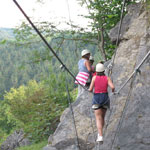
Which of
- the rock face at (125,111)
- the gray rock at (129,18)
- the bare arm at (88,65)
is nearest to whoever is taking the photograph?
the rock face at (125,111)

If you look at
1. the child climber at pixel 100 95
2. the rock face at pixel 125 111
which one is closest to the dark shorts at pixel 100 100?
the child climber at pixel 100 95

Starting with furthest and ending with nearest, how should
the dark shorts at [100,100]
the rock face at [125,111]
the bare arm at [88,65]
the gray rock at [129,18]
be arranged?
the gray rock at [129,18]
the bare arm at [88,65]
the rock face at [125,111]
the dark shorts at [100,100]

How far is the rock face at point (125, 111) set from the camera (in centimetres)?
485

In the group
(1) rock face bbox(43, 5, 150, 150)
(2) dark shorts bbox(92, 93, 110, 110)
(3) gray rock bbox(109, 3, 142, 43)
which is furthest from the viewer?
(3) gray rock bbox(109, 3, 142, 43)

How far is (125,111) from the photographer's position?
527 cm

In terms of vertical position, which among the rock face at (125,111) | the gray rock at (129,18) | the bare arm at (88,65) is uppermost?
the gray rock at (129,18)

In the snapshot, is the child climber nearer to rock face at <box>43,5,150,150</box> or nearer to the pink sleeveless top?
the pink sleeveless top

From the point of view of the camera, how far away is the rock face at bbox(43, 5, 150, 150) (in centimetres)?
485

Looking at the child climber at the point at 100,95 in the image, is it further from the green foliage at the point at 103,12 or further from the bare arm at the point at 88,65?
the green foliage at the point at 103,12

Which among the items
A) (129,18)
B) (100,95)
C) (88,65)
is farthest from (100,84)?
(129,18)

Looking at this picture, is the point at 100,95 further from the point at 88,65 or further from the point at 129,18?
the point at 129,18

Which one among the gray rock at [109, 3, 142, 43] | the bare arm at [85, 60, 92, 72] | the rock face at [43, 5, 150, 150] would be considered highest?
the gray rock at [109, 3, 142, 43]

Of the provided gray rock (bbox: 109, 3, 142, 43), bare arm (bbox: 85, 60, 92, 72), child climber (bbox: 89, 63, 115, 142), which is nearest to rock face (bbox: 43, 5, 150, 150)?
gray rock (bbox: 109, 3, 142, 43)

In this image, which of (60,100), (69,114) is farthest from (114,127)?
(60,100)
